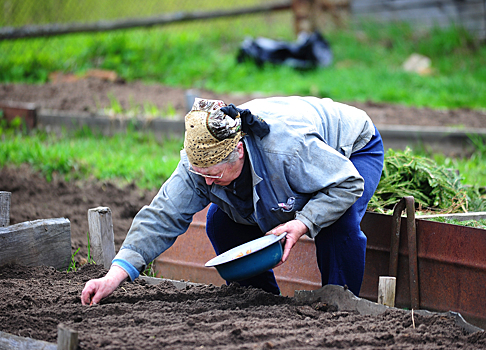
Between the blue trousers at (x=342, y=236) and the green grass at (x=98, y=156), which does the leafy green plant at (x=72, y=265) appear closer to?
the blue trousers at (x=342, y=236)

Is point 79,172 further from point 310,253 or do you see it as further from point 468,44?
point 468,44

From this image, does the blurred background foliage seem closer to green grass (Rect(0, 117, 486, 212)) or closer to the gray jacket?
green grass (Rect(0, 117, 486, 212))

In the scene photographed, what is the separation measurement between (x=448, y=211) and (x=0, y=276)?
2.40 m

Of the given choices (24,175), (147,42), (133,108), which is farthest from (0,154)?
(147,42)

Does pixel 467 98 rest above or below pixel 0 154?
above

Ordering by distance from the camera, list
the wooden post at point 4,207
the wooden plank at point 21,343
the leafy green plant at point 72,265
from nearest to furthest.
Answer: the wooden plank at point 21,343
the wooden post at point 4,207
the leafy green plant at point 72,265

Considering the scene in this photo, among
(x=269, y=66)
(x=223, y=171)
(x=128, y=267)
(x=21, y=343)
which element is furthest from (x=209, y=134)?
(x=269, y=66)

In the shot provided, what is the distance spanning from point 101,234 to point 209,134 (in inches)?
39.1

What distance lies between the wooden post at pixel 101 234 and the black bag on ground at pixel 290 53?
6313mm

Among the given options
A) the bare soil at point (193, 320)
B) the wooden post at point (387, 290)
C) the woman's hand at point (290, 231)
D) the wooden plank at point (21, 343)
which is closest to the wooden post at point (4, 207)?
the bare soil at point (193, 320)

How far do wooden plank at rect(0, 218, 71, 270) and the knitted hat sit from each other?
3.53 feet

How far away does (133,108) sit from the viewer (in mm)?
6219

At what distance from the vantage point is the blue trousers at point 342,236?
2381 mm

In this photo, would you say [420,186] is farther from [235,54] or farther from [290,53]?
[235,54]
